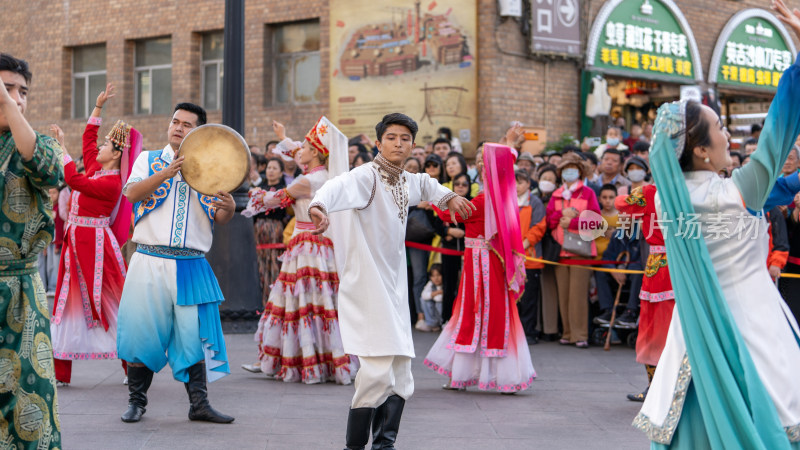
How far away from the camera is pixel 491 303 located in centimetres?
795

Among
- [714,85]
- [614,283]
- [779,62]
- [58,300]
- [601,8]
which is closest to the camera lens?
[58,300]

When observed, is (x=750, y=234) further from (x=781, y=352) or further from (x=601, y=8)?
(x=601, y=8)

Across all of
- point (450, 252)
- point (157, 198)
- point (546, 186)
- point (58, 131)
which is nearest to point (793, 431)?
point (157, 198)

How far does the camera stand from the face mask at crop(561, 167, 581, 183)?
10.4 m

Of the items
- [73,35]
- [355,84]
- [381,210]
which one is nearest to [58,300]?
[381,210]

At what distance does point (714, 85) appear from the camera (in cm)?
1880

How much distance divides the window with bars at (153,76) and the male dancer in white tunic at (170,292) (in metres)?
14.0

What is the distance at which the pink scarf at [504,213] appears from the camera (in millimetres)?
7684

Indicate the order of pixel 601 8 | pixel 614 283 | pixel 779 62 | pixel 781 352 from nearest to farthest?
pixel 781 352 → pixel 614 283 → pixel 601 8 → pixel 779 62

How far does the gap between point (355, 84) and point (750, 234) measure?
1370 centimetres

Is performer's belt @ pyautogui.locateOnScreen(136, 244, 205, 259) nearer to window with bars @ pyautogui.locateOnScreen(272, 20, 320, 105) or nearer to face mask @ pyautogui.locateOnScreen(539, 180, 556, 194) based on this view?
face mask @ pyautogui.locateOnScreen(539, 180, 556, 194)

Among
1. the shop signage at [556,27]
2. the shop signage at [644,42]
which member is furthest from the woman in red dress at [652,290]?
the shop signage at [644,42]

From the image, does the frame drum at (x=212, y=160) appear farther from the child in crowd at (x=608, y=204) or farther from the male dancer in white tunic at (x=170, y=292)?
the child in crowd at (x=608, y=204)

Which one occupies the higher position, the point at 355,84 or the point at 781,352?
the point at 355,84
